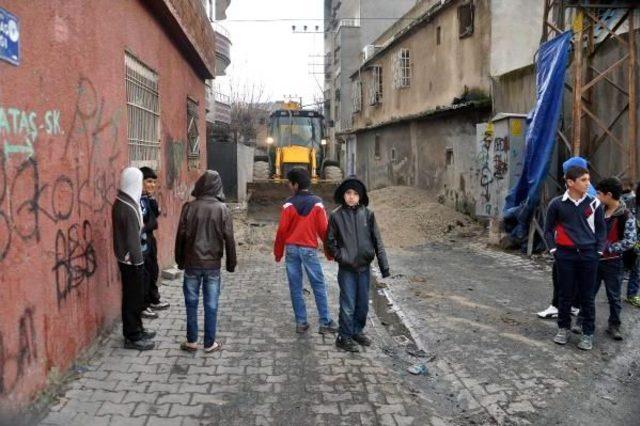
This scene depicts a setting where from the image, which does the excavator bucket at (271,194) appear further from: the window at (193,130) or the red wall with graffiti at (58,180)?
the red wall with graffiti at (58,180)

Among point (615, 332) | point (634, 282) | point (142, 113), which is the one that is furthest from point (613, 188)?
point (142, 113)

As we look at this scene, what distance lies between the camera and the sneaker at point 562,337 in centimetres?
558

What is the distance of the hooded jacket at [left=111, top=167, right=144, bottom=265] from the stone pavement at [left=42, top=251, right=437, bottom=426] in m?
0.92

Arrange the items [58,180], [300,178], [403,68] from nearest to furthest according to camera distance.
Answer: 1. [58,180]
2. [300,178]
3. [403,68]

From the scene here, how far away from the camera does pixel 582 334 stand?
18.1ft

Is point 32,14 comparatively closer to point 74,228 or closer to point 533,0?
point 74,228

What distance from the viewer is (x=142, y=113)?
7.34 m

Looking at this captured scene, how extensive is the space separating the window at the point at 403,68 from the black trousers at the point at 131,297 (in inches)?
684

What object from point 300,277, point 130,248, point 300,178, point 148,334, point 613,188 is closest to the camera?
point 130,248

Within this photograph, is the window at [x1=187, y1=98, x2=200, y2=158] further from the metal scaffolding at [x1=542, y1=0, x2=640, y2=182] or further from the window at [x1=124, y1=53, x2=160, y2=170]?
the metal scaffolding at [x1=542, y1=0, x2=640, y2=182]

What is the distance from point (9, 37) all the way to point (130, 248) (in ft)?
6.76

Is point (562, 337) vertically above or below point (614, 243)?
below

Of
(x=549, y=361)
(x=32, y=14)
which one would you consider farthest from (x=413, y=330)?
(x=32, y=14)

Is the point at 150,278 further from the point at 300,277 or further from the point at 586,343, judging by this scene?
the point at 586,343
